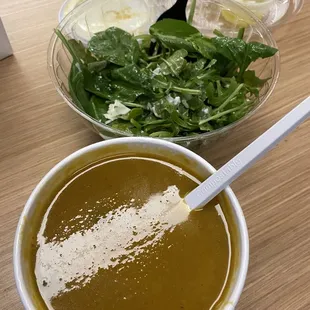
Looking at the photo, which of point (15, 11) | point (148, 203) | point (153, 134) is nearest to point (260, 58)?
point (153, 134)

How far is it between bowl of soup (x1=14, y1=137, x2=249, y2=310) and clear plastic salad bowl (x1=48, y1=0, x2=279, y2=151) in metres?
0.12

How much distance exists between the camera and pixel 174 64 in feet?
2.68

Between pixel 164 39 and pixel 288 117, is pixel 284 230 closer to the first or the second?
pixel 288 117

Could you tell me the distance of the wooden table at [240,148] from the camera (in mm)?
695

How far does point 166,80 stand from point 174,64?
3 centimetres

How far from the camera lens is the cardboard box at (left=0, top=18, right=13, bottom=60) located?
3.04 ft

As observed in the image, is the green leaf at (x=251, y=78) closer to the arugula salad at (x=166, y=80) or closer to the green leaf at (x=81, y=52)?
the arugula salad at (x=166, y=80)

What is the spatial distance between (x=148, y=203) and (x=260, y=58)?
419mm

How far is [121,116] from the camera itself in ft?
2.56

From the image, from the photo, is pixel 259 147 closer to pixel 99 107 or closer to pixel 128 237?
pixel 128 237

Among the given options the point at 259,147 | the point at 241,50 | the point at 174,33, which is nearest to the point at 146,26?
the point at 174,33

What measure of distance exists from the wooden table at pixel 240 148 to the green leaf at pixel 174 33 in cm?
20

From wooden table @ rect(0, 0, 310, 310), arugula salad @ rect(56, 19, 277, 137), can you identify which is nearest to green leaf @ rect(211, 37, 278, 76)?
arugula salad @ rect(56, 19, 277, 137)

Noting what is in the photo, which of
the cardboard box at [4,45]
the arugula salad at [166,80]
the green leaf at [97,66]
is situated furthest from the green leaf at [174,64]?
the cardboard box at [4,45]
